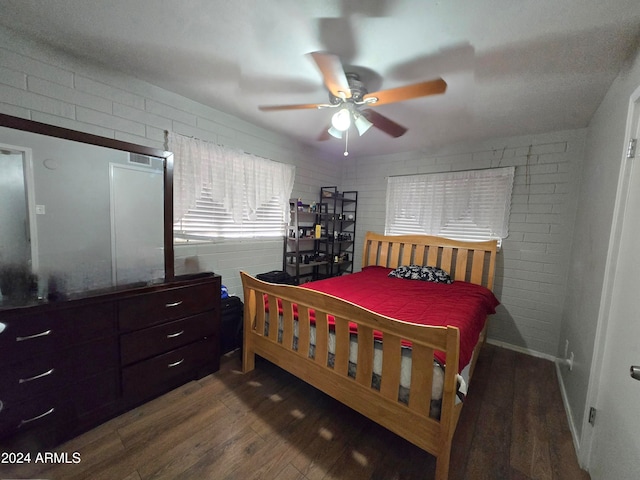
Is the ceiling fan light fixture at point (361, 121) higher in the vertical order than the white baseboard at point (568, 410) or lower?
higher

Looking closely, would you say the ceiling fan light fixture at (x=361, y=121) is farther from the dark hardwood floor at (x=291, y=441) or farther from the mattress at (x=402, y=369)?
the dark hardwood floor at (x=291, y=441)

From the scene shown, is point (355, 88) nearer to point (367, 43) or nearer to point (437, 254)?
point (367, 43)

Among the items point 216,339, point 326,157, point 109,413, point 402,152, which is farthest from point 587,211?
point 109,413

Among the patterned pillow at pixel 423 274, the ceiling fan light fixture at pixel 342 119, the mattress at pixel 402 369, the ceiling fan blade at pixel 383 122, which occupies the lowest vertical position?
the mattress at pixel 402 369

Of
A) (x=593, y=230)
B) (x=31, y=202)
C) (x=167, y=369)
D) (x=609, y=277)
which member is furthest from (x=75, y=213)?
(x=593, y=230)

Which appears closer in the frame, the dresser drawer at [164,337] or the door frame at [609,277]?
the door frame at [609,277]

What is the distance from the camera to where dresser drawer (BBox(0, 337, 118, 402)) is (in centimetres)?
130

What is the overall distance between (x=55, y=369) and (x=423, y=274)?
3143 millimetres

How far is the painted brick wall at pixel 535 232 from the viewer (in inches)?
99.7

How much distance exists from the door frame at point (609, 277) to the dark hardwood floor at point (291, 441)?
23cm

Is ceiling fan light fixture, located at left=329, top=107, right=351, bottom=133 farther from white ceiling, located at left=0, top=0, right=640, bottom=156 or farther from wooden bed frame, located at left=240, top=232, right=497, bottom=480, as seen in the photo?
wooden bed frame, located at left=240, top=232, right=497, bottom=480

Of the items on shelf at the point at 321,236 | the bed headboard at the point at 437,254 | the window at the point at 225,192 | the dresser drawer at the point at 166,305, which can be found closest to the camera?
the dresser drawer at the point at 166,305

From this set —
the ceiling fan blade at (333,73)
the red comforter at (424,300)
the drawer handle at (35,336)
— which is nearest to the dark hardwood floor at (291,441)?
the red comforter at (424,300)

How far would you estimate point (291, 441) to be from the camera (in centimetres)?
153
